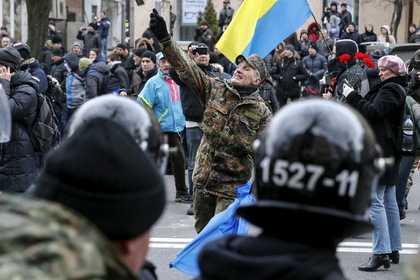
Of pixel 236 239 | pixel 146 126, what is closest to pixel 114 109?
pixel 146 126

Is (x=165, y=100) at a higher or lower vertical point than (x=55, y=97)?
higher

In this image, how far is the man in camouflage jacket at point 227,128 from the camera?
6.30m

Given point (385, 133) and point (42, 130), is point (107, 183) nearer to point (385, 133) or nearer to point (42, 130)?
point (385, 133)

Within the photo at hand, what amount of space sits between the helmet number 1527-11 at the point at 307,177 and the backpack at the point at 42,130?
570 cm

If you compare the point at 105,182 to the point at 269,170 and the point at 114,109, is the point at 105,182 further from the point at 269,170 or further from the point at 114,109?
the point at 114,109

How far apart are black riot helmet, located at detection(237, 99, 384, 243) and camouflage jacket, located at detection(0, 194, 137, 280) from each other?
2.71 ft

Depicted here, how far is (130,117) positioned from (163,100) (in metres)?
8.18

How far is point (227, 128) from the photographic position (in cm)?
632

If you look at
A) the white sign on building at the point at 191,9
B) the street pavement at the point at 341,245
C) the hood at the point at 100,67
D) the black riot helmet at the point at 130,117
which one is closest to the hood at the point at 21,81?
the street pavement at the point at 341,245

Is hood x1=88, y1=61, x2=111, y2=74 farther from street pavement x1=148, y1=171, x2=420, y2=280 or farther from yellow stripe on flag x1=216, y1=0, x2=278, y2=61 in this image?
yellow stripe on flag x1=216, y1=0, x2=278, y2=61

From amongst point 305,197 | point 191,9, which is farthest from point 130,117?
point 191,9

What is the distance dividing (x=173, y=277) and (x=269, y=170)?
17.5ft

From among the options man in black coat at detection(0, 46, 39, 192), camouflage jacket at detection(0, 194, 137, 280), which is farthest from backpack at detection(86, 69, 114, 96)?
camouflage jacket at detection(0, 194, 137, 280)

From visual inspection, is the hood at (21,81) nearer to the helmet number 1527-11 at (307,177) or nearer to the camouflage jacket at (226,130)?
the camouflage jacket at (226,130)
